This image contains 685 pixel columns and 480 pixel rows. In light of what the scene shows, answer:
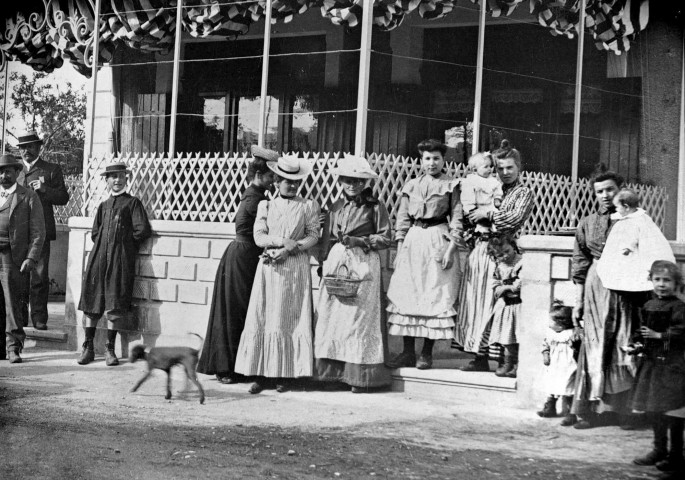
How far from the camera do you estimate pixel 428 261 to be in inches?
302

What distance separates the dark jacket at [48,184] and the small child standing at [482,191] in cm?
533

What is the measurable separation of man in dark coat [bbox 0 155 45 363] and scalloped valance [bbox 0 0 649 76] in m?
1.92

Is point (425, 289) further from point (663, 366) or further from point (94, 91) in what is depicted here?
point (94, 91)

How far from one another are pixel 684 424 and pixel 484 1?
5328 mm

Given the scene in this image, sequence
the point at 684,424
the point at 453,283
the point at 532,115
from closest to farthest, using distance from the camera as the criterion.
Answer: the point at 684,424 → the point at 453,283 → the point at 532,115

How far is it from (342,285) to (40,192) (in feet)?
15.7

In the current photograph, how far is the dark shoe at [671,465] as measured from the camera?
4.74m

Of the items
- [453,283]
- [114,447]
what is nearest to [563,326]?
[453,283]

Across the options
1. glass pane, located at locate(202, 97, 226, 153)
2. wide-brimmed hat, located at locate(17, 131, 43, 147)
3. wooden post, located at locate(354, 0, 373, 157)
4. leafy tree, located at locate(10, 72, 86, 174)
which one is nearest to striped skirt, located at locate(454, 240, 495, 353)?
wooden post, located at locate(354, 0, 373, 157)

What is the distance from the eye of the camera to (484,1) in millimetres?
9031

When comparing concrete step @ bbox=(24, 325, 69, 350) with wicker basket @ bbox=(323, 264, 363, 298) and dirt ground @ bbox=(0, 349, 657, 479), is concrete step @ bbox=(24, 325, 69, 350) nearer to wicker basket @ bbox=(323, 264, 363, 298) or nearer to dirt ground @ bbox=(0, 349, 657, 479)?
dirt ground @ bbox=(0, 349, 657, 479)

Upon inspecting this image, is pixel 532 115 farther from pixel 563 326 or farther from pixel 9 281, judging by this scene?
pixel 9 281

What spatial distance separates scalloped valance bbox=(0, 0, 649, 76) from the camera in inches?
366

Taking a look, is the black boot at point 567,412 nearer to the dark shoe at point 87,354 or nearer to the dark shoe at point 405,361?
the dark shoe at point 405,361
